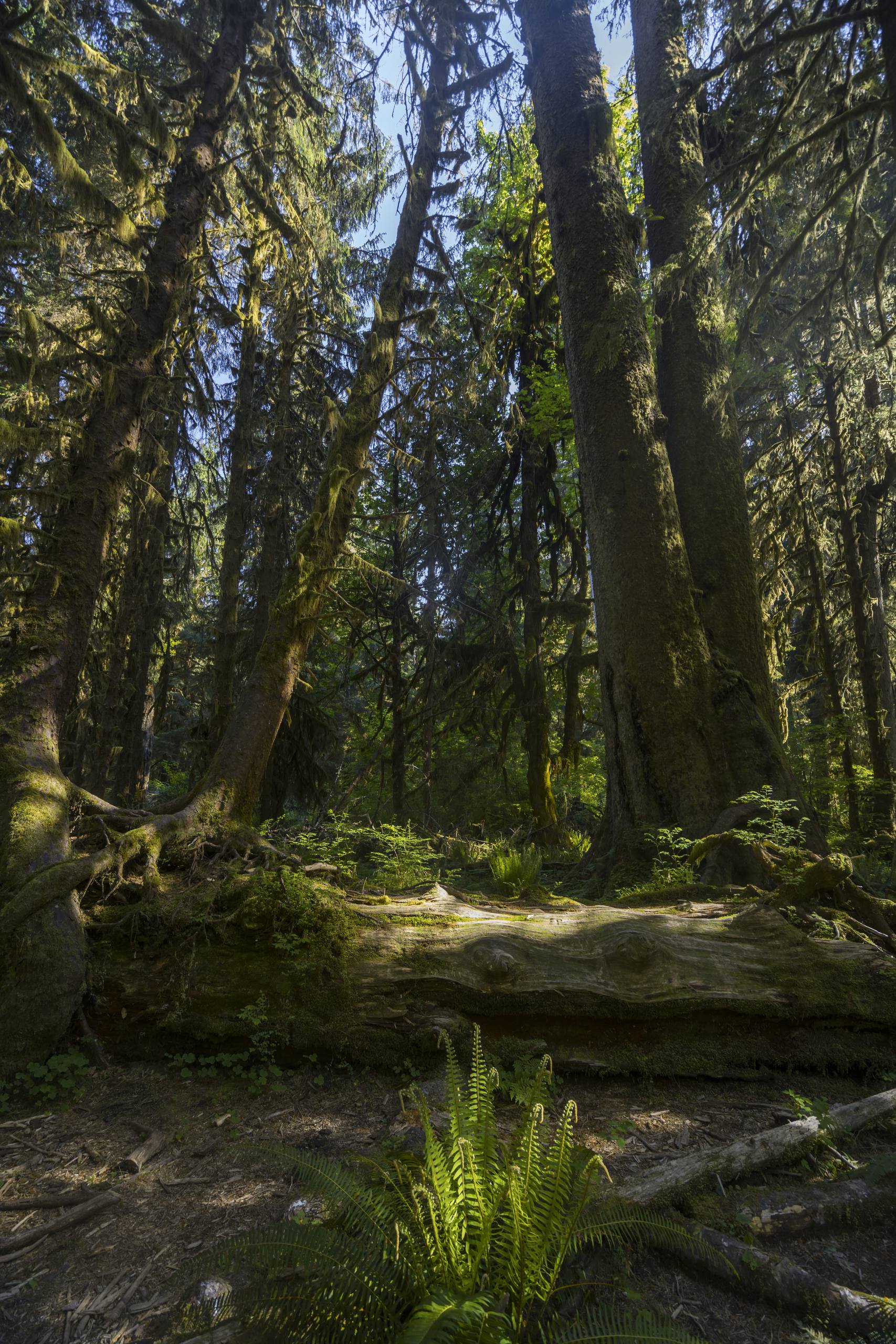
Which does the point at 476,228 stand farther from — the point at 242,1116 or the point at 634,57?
the point at 242,1116

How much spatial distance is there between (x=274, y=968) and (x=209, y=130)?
7.33 meters

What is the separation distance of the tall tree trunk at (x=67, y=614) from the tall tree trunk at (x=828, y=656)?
9.85 metres

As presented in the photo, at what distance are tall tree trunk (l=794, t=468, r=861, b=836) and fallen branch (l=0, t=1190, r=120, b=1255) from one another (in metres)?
11.2

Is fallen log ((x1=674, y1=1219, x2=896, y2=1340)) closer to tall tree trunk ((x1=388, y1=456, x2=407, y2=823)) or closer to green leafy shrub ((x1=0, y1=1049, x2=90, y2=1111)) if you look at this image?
green leafy shrub ((x1=0, y1=1049, x2=90, y2=1111))

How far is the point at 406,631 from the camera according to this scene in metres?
11.7

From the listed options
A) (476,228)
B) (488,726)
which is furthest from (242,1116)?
(476,228)

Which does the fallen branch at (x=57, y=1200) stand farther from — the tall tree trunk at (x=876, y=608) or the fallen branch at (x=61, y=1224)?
the tall tree trunk at (x=876, y=608)

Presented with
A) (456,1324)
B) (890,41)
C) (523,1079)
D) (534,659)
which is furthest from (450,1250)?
(534,659)

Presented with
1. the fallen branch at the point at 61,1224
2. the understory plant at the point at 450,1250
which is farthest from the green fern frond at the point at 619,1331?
the fallen branch at the point at 61,1224

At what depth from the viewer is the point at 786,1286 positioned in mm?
1948

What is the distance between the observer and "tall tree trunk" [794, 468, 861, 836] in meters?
11.1

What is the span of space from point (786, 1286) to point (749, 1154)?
0.60 metres

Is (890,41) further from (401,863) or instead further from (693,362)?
(401,863)

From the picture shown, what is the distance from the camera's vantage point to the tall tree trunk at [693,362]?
6.53 metres
